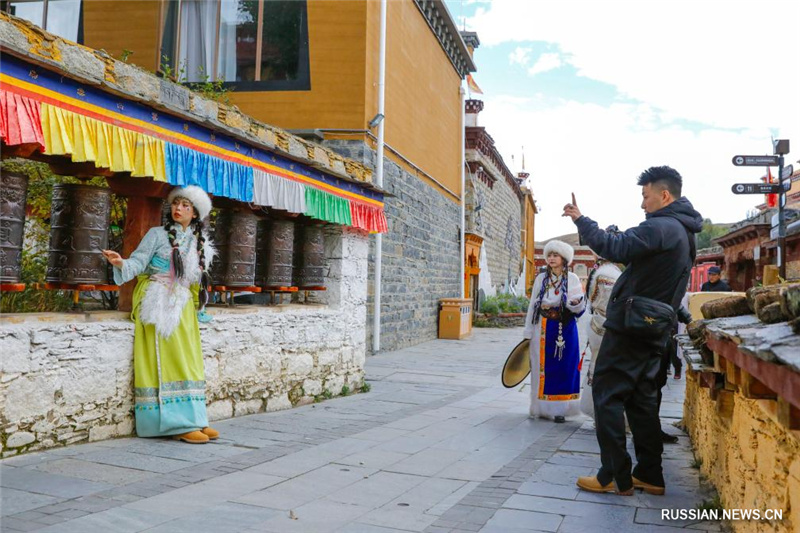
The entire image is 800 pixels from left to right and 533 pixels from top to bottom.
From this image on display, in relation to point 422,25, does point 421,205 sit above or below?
below

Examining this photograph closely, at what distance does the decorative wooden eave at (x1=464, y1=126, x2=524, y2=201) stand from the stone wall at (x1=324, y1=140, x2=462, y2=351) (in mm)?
4408

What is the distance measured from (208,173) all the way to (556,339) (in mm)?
3720

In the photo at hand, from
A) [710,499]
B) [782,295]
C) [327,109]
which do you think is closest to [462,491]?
[710,499]

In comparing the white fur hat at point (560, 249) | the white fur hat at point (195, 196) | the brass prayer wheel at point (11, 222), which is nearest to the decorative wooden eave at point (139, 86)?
the white fur hat at point (195, 196)

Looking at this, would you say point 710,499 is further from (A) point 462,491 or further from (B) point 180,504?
(B) point 180,504

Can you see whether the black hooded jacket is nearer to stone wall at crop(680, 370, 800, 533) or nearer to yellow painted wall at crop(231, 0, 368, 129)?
stone wall at crop(680, 370, 800, 533)

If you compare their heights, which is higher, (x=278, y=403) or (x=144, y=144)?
(x=144, y=144)

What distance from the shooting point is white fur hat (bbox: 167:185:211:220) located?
5.38m

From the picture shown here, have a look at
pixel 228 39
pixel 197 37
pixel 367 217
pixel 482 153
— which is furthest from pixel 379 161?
pixel 482 153

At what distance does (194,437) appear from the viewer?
5184 mm

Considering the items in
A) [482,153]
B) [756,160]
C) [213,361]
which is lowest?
[213,361]

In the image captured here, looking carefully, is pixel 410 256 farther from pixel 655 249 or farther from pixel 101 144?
pixel 655 249

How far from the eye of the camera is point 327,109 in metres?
12.6

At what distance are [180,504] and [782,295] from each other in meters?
3.12
